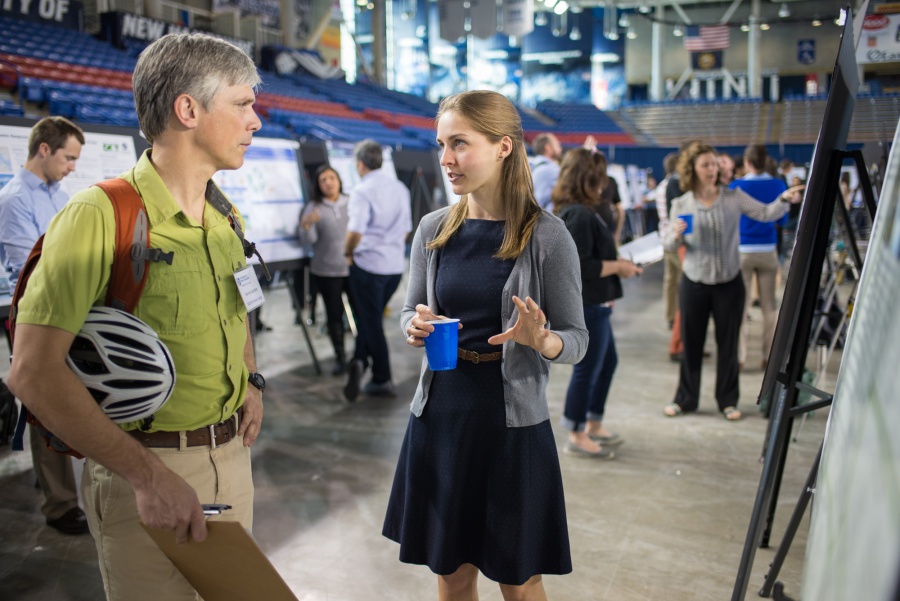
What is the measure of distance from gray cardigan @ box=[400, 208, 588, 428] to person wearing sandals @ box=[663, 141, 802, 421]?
9.17 ft

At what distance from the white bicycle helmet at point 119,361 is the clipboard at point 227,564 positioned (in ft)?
0.68

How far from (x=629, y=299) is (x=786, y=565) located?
6.44 meters

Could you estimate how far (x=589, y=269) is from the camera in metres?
3.56

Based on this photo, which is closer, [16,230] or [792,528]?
[792,528]

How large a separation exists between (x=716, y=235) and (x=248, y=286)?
3.44 m

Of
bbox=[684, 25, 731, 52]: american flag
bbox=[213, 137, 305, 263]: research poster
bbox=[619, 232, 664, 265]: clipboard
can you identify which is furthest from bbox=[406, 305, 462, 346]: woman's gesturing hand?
bbox=[684, 25, 731, 52]: american flag

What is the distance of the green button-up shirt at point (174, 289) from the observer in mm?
1130

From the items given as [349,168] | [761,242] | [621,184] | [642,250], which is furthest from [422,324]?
[621,184]

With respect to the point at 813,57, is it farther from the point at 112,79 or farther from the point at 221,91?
the point at 221,91

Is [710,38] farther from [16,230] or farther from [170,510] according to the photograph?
[170,510]

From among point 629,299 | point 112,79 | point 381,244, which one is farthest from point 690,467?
point 112,79

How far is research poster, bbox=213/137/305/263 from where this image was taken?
4988 millimetres

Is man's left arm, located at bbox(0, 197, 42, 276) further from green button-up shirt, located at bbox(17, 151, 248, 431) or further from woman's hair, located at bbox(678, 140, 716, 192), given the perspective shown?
woman's hair, located at bbox(678, 140, 716, 192)

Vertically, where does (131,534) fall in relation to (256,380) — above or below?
below
